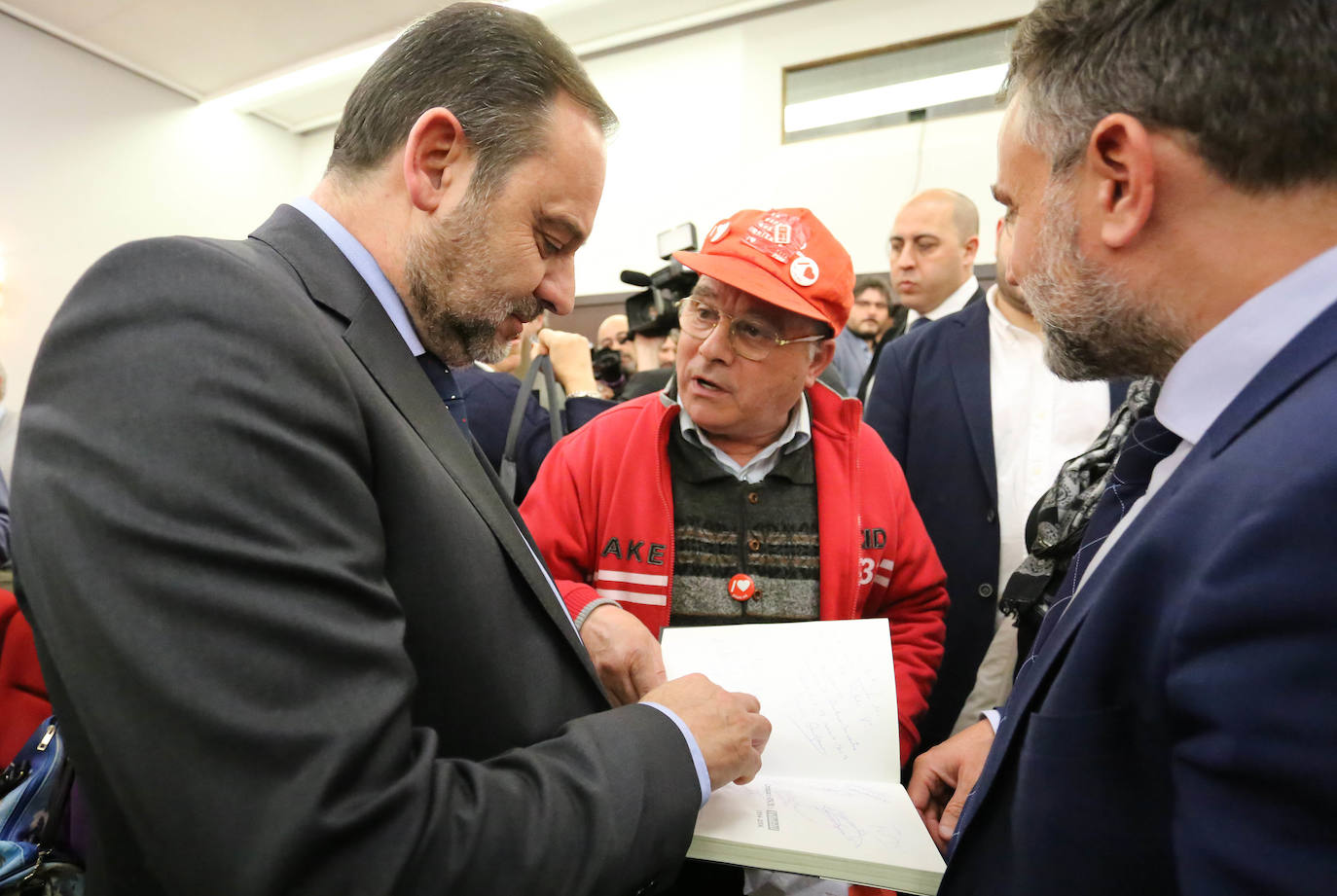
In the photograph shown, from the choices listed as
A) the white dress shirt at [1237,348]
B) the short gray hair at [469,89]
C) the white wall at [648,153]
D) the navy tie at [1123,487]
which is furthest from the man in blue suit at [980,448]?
the white wall at [648,153]

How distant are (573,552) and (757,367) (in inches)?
21.1

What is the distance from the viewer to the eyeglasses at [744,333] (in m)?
1.60

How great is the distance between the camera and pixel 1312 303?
2.19 ft

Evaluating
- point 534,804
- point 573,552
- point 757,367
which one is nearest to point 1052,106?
point 757,367

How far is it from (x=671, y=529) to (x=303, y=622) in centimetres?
95

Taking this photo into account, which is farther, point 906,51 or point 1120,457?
point 906,51

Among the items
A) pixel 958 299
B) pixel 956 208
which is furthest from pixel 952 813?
pixel 956 208

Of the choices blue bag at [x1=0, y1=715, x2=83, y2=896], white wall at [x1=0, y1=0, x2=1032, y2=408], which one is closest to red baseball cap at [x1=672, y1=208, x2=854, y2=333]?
blue bag at [x1=0, y1=715, x2=83, y2=896]

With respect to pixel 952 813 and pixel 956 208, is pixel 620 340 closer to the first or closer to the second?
pixel 956 208

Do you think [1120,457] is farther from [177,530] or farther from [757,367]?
[177,530]

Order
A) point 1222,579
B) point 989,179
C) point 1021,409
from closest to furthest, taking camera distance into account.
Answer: point 1222,579, point 1021,409, point 989,179

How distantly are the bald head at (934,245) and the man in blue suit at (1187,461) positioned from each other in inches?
93.3

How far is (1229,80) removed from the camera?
711mm

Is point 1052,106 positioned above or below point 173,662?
above
